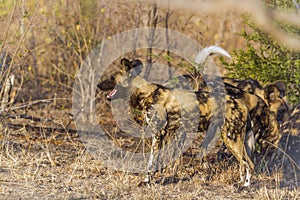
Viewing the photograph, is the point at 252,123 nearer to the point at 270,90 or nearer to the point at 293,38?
the point at 270,90

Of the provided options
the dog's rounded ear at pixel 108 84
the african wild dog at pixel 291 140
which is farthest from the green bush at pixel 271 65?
the dog's rounded ear at pixel 108 84

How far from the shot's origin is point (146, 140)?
595 centimetres

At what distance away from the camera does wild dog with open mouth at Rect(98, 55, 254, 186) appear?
5.46 meters

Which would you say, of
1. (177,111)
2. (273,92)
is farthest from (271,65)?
(177,111)

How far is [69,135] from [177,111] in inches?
74.0

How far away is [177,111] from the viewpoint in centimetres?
556

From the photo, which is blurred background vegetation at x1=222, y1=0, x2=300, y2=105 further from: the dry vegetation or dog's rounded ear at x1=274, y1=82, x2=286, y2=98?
the dry vegetation

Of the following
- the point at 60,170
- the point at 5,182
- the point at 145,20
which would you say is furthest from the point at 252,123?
the point at 145,20

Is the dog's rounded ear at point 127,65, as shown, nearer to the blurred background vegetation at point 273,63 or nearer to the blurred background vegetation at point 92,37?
the blurred background vegetation at point 92,37

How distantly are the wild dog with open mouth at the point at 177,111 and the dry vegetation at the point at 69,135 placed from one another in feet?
0.93

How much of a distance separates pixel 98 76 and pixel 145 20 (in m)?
1.07

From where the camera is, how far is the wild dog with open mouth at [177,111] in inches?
215

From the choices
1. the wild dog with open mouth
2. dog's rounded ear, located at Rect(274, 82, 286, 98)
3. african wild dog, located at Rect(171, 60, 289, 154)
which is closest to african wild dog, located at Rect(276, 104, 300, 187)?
african wild dog, located at Rect(171, 60, 289, 154)

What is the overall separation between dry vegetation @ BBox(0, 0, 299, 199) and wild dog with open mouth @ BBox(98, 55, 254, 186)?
283 millimetres
